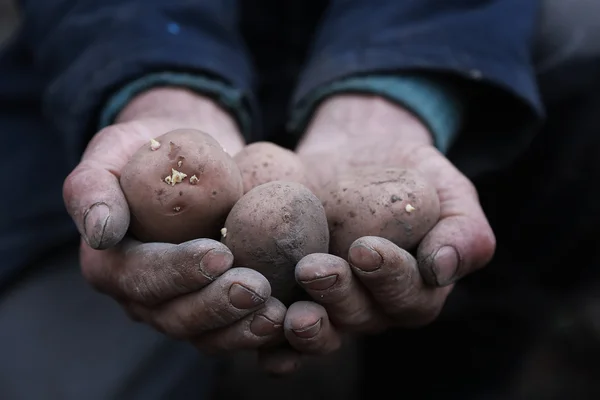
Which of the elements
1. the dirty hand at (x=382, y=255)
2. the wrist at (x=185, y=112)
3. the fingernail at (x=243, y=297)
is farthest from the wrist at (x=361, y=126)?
the fingernail at (x=243, y=297)

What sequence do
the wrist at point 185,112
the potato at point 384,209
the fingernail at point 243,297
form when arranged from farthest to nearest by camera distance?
the wrist at point 185,112, the potato at point 384,209, the fingernail at point 243,297

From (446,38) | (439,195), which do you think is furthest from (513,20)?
(439,195)

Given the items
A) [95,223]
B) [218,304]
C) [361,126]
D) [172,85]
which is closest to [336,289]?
[218,304]

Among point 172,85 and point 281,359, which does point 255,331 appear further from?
point 172,85

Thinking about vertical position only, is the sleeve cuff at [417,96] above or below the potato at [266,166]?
below

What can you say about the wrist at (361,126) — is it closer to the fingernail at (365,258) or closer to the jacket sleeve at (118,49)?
the jacket sleeve at (118,49)

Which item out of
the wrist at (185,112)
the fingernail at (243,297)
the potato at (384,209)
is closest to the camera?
the fingernail at (243,297)
